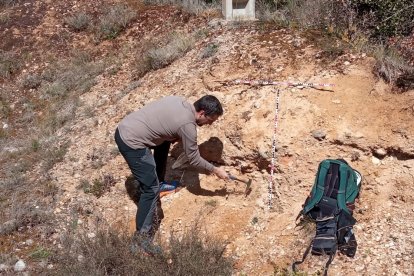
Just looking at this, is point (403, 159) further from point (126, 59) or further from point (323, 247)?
point (126, 59)

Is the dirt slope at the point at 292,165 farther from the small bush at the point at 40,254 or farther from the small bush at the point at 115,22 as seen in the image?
the small bush at the point at 115,22

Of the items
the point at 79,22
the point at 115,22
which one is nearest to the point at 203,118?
the point at 115,22

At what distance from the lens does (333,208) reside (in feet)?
13.8

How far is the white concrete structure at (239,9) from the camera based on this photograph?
724 centimetres

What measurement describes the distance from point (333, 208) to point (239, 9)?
4129mm

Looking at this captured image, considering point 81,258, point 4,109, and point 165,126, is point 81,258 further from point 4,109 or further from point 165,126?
point 4,109

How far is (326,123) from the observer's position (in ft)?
15.7

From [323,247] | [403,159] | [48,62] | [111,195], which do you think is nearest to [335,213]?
[323,247]

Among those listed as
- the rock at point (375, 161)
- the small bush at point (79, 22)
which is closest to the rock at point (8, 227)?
the rock at point (375, 161)

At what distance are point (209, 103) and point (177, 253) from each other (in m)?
1.27

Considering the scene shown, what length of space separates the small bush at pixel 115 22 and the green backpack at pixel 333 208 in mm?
5333

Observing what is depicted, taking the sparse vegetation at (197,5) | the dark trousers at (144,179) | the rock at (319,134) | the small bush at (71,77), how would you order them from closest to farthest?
the dark trousers at (144,179) → the rock at (319,134) → the small bush at (71,77) → the sparse vegetation at (197,5)

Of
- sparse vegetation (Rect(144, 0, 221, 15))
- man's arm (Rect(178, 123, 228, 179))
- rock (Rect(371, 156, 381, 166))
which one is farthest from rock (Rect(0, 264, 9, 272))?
sparse vegetation (Rect(144, 0, 221, 15))

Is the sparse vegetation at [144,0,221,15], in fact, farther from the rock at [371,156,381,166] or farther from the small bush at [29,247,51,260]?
the small bush at [29,247,51,260]
